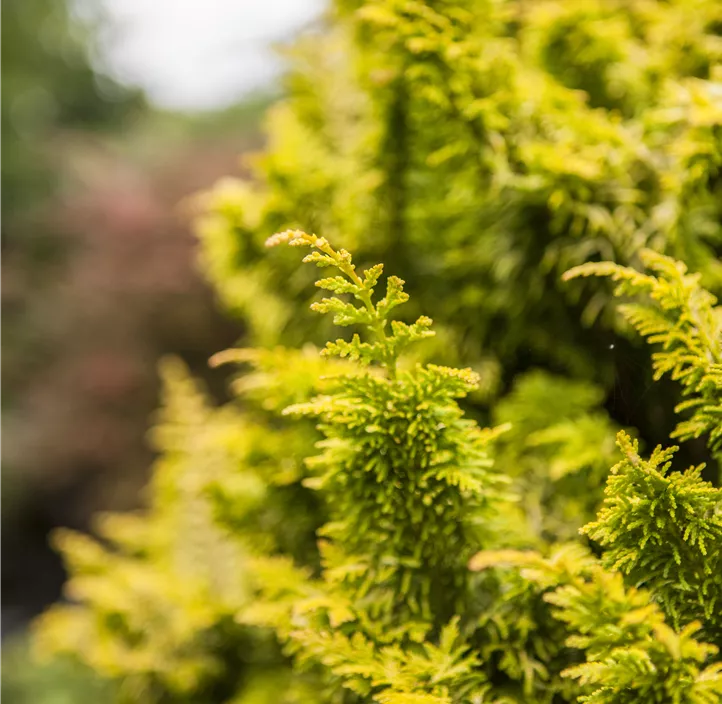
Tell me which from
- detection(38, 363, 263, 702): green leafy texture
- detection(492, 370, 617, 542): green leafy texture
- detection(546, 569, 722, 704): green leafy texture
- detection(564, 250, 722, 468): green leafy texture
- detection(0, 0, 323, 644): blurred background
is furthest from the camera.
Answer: detection(0, 0, 323, 644): blurred background

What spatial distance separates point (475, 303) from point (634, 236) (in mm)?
240

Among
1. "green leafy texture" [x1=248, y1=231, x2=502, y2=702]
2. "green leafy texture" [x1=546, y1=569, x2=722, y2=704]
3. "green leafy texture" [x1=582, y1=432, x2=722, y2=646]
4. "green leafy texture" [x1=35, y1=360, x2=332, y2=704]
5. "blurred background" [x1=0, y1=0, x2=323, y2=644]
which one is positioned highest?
"blurred background" [x1=0, y1=0, x2=323, y2=644]

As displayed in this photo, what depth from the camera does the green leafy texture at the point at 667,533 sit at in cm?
51

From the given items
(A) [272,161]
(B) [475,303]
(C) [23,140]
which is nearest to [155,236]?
(A) [272,161]

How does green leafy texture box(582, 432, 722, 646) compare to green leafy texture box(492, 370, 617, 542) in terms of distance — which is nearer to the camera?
green leafy texture box(582, 432, 722, 646)

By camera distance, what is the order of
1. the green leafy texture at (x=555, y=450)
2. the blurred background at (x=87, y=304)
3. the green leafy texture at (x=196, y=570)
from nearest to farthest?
1. the green leafy texture at (x=555, y=450)
2. the green leafy texture at (x=196, y=570)
3. the blurred background at (x=87, y=304)

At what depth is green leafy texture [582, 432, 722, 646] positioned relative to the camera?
505 mm

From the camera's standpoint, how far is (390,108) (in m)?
0.84

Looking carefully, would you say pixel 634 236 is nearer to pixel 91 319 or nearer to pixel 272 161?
pixel 272 161

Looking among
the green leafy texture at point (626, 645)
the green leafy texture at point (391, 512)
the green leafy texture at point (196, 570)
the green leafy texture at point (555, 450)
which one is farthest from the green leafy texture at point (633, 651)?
the green leafy texture at point (196, 570)

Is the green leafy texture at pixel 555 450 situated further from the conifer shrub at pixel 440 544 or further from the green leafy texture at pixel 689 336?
the green leafy texture at pixel 689 336

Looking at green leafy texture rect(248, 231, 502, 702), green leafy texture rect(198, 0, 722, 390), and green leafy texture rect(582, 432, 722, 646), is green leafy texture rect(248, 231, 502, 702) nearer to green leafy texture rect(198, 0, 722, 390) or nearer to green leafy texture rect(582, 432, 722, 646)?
green leafy texture rect(582, 432, 722, 646)

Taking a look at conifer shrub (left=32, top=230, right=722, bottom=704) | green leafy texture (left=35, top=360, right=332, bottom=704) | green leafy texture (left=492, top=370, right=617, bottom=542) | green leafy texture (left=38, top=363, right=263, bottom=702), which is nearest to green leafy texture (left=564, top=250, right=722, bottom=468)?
conifer shrub (left=32, top=230, right=722, bottom=704)

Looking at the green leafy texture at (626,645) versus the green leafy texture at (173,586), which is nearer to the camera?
the green leafy texture at (626,645)
